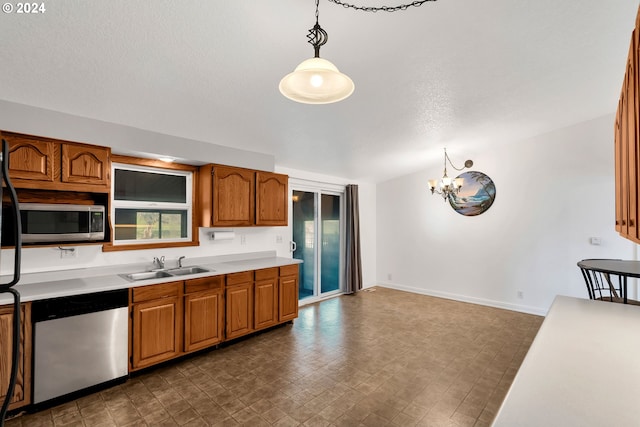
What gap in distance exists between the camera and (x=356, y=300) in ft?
18.3

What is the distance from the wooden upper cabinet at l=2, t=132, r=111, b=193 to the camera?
2.45m

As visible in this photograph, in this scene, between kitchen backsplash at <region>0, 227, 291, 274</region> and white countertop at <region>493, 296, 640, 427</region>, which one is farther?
kitchen backsplash at <region>0, 227, 291, 274</region>

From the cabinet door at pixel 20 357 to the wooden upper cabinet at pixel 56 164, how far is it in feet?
3.29

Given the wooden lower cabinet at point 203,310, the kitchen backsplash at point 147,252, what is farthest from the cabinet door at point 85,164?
the wooden lower cabinet at point 203,310

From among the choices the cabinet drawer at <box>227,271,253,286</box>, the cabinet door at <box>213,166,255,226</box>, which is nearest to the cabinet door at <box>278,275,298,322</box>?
the cabinet drawer at <box>227,271,253,286</box>

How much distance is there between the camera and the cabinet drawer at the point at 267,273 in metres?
3.81

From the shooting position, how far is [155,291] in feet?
9.62

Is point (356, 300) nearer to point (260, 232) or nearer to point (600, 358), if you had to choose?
point (260, 232)

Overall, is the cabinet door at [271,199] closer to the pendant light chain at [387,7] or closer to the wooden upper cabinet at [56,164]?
the wooden upper cabinet at [56,164]

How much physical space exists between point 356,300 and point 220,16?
15.8ft

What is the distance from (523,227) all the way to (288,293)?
386 cm

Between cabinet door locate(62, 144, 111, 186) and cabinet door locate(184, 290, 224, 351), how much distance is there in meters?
1.41

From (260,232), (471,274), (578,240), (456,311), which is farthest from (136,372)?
(578,240)

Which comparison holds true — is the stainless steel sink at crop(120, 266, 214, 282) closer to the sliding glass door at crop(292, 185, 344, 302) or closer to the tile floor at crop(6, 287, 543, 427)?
the tile floor at crop(6, 287, 543, 427)
